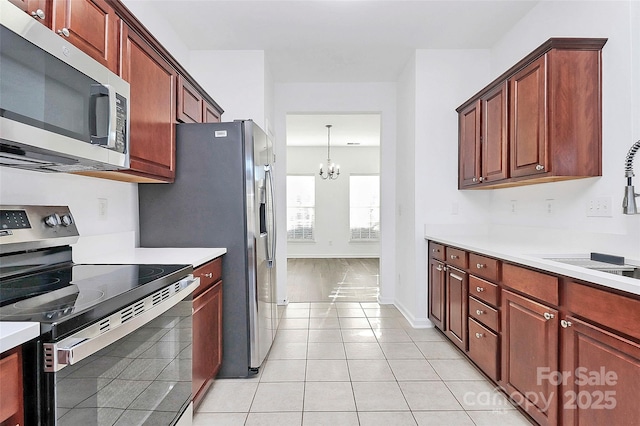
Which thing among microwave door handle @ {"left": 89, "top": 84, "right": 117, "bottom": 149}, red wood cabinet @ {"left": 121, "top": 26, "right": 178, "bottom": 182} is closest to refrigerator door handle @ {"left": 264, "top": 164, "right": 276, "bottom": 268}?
red wood cabinet @ {"left": 121, "top": 26, "right": 178, "bottom": 182}

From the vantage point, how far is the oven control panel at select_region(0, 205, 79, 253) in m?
1.42

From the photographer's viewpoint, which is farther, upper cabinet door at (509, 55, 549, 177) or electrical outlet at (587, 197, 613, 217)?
upper cabinet door at (509, 55, 549, 177)

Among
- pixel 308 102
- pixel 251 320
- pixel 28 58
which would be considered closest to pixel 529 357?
pixel 251 320

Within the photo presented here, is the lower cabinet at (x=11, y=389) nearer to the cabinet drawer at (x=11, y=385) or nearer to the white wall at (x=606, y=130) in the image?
the cabinet drawer at (x=11, y=385)

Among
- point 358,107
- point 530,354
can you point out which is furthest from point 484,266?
point 358,107

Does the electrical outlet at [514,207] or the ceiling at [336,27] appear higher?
the ceiling at [336,27]

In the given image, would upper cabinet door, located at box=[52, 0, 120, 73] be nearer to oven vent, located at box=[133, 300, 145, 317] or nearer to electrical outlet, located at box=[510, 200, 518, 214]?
oven vent, located at box=[133, 300, 145, 317]

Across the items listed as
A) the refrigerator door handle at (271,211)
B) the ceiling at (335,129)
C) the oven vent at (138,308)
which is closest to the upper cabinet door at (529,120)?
the refrigerator door handle at (271,211)

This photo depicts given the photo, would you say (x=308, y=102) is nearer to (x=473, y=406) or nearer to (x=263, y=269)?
(x=263, y=269)

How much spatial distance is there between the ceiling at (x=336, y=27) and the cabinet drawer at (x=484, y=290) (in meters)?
2.10

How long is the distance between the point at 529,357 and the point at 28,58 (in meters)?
2.41

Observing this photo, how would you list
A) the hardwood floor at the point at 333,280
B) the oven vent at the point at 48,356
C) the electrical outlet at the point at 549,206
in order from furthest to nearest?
the hardwood floor at the point at 333,280, the electrical outlet at the point at 549,206, the oven vent at the point at 48,356

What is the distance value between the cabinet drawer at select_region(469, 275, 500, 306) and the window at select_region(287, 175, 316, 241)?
21.6 feet

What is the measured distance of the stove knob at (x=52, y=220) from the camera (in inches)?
63.7
